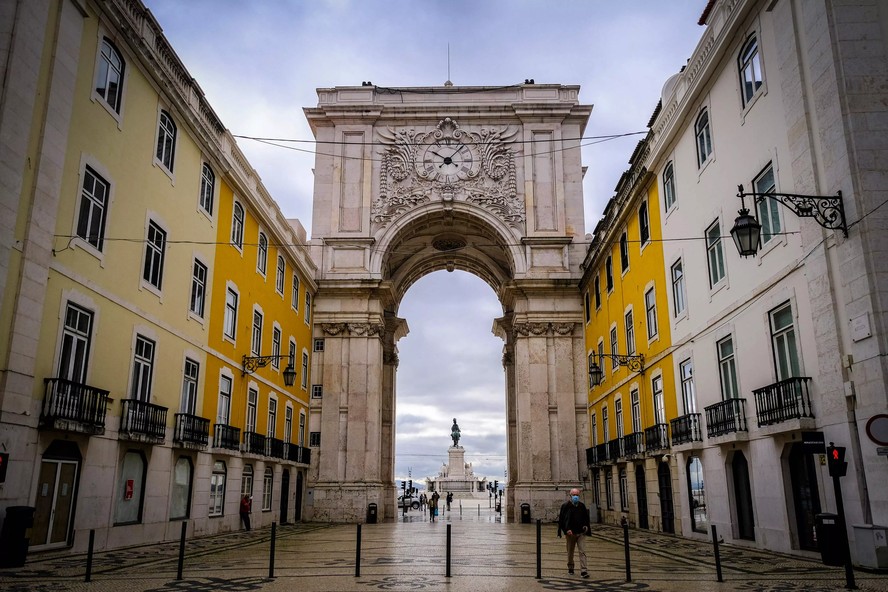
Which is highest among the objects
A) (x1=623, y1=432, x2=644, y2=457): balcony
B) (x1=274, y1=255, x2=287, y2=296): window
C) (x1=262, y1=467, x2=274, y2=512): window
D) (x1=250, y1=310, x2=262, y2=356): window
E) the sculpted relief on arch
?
the sculpted relief on arch

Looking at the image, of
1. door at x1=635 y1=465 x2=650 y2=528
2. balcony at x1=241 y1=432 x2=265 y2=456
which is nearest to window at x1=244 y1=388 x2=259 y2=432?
balcony at x1=241 y1=432 x2=265 y2=456

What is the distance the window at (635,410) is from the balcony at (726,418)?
7.03m

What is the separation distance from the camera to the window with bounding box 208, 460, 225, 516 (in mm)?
20620

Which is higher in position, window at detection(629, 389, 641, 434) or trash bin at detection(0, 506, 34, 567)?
window at detection(629, 389, 641, 434)

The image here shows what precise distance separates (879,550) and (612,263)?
17.9m

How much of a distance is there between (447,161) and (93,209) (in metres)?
24.0

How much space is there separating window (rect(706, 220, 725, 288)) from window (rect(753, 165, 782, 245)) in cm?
211

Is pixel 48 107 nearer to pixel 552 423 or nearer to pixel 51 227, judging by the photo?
pixel 51 227

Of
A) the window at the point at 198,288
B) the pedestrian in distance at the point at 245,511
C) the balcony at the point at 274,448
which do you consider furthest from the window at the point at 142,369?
the balcony at the point at 274,448

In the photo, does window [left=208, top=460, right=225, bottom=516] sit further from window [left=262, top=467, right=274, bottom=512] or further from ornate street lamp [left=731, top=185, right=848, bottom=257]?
ornate street lamp [left=731, top=185, right=848, bottom=257]

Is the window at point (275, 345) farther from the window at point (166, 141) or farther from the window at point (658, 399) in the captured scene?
the window at point (658, 399)

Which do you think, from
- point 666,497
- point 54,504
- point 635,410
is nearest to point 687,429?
point 666,497

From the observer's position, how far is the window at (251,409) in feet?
78.6

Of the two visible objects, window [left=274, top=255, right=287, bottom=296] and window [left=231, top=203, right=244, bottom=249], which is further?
window [left=274, top=255, right=287, bottom=296]
